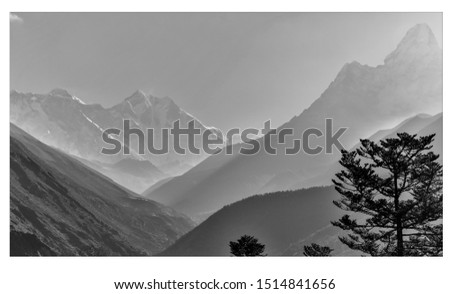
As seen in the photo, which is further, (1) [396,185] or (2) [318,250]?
(2) [318,250]

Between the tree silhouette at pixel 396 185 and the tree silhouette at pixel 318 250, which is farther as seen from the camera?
the tree silhouette at pixel 318 250

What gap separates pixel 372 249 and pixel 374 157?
10.3 metres

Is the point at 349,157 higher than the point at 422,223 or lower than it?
higher

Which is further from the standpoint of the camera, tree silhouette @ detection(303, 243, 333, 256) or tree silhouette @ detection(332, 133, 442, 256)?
tree silhouette @ detection(303, 243, 333, 256)
